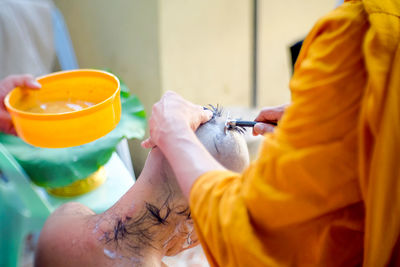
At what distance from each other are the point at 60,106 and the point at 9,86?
29 cm

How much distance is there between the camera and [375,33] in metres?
0.47

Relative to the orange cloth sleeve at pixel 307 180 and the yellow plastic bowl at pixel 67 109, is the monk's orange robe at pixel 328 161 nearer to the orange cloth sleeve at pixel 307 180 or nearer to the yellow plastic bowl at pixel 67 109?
the orange cloth sleeve at pixel 307 180

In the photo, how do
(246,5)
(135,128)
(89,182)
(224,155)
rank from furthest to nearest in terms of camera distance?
(246,5)
(135,128)
(89,182)
(224,155)

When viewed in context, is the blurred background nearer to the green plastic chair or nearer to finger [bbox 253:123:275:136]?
the green plastic chair

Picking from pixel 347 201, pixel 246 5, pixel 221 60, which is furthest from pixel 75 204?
pixel 246 5

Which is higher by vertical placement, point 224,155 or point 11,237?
point 224,155

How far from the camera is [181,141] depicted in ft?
2.08

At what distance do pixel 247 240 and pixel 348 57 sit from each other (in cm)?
31

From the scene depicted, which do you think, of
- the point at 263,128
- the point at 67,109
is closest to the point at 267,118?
the point at 263,128

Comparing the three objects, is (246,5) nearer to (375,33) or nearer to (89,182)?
Result: (89,182)

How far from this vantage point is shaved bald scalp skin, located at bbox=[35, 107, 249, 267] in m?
0.88

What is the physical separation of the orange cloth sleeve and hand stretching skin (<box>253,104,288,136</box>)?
31 cm

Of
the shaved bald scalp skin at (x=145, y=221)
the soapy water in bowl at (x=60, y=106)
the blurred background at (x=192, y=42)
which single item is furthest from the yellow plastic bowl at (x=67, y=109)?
the blurred background at (x=192, y=42)

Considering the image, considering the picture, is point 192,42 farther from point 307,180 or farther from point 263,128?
point 307,180
